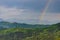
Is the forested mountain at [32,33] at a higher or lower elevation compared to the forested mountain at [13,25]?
lower

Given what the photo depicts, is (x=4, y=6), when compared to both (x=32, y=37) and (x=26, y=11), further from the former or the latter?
(x=32, y=37)

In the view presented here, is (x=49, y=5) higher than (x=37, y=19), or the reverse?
(x=49, y=5)

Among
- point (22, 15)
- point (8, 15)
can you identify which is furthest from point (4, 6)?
point (22, 15)

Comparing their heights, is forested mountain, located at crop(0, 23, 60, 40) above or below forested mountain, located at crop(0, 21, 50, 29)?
below

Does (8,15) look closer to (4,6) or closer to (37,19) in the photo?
(4,6)

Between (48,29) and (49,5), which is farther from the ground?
(49,5)

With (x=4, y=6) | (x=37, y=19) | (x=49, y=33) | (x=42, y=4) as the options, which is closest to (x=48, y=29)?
(x=49, y=33)

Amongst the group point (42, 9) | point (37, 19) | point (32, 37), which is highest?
point (42, 9)
